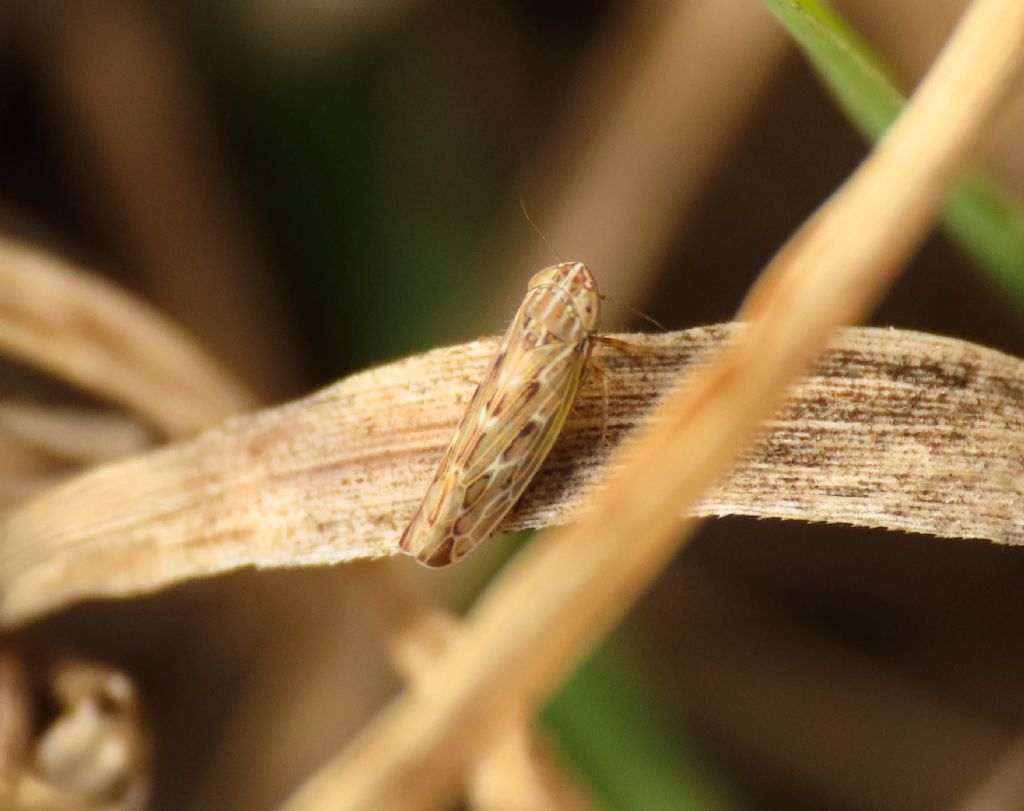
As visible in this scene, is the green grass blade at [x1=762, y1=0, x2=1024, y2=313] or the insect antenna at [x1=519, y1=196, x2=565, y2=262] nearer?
the green grass blade at [x1=762, y1=0, x2=1024, y2=313]

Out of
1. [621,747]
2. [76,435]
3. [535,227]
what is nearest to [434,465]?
[76,435]

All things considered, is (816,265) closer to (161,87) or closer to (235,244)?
(235,244)

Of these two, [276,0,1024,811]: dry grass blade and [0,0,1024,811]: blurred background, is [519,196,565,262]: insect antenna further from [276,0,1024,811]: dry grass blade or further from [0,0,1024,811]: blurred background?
[276,0,1024,811]: dry grass blade

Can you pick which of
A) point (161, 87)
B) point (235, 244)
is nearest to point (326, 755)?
point (235, 244)

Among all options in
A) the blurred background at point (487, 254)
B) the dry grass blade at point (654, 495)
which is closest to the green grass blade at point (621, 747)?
the blurred background at point (487, 254)

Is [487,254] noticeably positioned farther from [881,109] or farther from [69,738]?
[69,738]

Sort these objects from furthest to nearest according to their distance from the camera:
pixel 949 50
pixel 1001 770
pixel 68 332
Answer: pixel 1001 770
pixel 68 332
pixel 949 50

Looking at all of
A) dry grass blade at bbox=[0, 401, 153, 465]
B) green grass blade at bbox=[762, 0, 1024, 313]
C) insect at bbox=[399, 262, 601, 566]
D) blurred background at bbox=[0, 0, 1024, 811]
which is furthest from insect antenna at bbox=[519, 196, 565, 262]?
dry grass blade at bbox=[0, 401, 153, 465]
